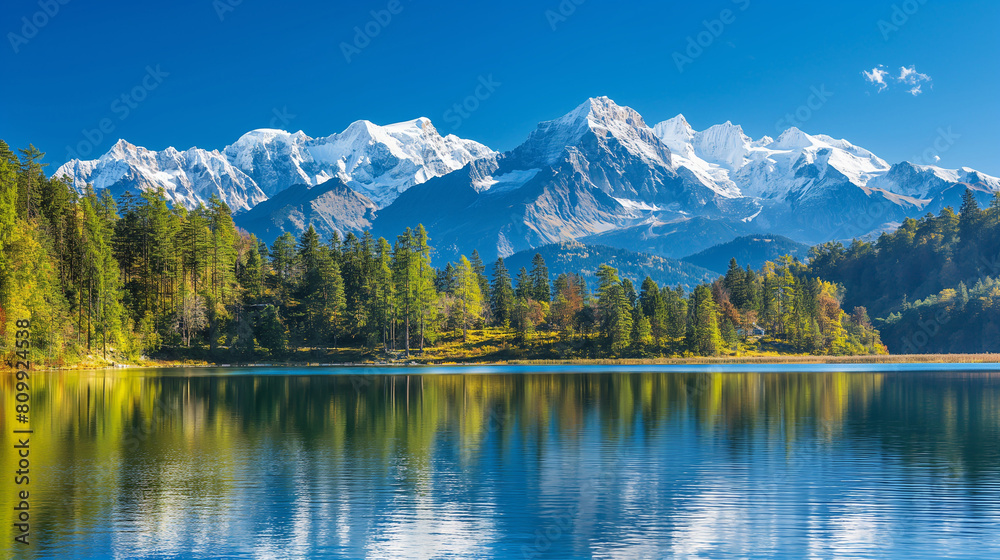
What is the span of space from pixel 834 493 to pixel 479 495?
13.3 m

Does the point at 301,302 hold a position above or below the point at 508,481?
above

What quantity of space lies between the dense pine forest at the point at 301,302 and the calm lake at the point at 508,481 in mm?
63208

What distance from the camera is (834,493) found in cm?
2706

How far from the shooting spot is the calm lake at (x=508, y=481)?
21.0 m

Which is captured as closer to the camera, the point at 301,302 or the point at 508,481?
the point at 508,481

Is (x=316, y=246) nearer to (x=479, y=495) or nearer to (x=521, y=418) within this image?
(x=521, y=418)

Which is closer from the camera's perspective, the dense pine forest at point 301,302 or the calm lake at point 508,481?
the calm lake at point 508,481

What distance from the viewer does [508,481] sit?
1143 inches

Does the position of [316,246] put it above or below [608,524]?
above

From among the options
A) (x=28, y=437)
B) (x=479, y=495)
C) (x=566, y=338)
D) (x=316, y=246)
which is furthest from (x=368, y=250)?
(x=479, y=495)

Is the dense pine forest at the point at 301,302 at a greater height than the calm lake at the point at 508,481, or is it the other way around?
the dense pine forest at the point at 301,302

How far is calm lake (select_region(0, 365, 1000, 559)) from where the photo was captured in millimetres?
21047

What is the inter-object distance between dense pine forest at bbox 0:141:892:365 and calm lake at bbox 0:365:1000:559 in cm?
6321

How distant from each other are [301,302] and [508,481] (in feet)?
470
